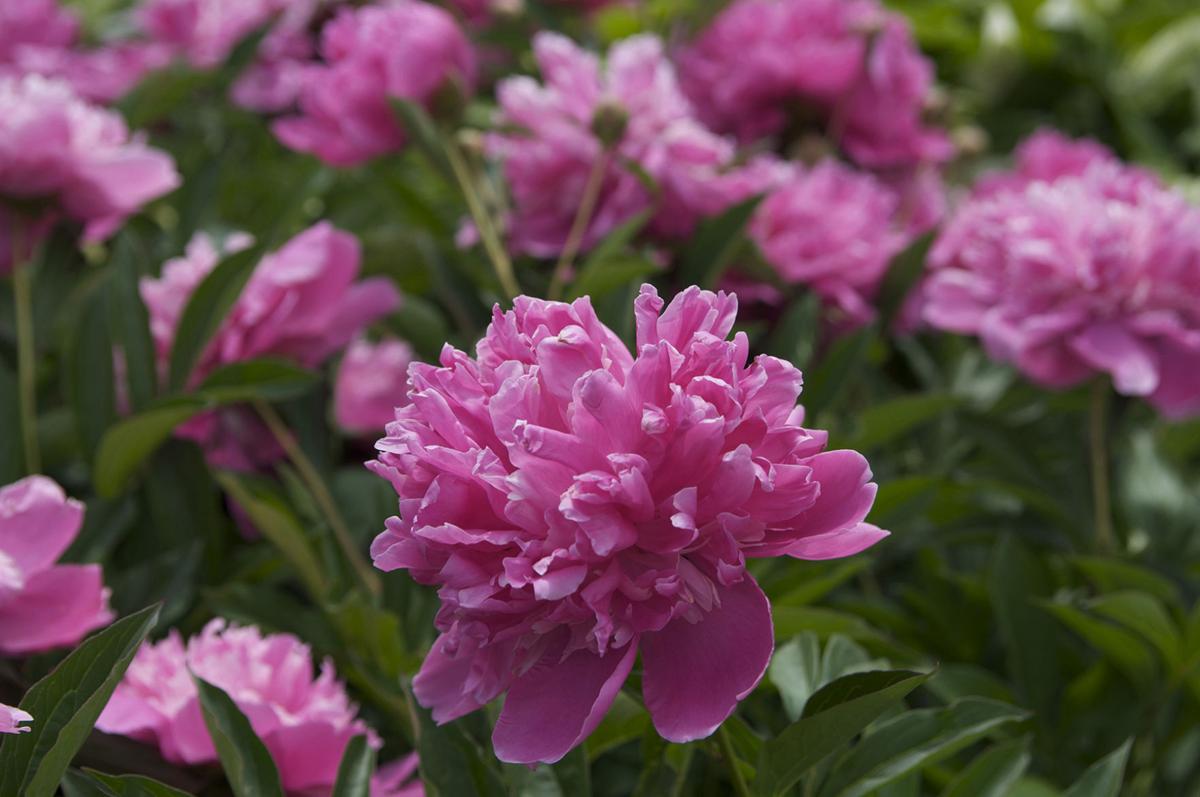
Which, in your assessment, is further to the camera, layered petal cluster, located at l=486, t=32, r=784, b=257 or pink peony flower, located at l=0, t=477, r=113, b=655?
layered petal cluster, located at l=486, t=32, r=784, b=257

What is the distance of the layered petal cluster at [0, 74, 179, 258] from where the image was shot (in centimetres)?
94

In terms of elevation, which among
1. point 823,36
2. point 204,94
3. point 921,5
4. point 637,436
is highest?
point 637,436

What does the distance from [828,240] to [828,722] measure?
0.64m

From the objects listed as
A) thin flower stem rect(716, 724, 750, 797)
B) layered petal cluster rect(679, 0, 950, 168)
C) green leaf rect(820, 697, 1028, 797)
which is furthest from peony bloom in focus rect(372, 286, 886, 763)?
layered petal cluster rect(679, 0, 950, 168)

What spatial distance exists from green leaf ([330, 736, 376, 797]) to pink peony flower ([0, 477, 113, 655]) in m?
0.17

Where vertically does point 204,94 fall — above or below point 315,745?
below

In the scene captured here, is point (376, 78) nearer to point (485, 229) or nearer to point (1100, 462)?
point (485, 229)

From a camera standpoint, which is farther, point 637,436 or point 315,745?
point 315,745

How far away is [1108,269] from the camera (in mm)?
955

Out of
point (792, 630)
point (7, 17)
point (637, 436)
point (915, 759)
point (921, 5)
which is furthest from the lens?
point (921, 5)

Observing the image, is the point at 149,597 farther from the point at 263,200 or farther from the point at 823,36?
the point at 823,36

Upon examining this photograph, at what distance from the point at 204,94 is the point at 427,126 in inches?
28.3

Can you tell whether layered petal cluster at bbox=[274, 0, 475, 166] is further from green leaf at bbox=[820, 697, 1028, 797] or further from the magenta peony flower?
green leaf at bbox=[820, 697, 1028, 797]

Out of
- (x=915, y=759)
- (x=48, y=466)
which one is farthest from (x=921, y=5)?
(x=915, y=759)
